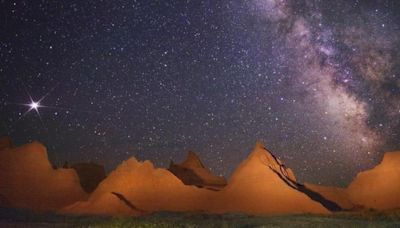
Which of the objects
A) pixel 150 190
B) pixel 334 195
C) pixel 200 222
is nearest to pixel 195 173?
pixel 150 190

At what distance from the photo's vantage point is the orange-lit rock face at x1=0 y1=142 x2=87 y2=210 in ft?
290

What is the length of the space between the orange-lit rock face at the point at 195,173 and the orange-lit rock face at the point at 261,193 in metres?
24.2

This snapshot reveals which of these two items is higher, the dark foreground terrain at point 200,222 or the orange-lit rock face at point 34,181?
the orange-lit rock face at point 34,181

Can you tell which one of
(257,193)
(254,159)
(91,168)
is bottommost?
(257,193)

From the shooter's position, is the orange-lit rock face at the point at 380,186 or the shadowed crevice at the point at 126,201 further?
the orange-lit rock face at the point at 380,186

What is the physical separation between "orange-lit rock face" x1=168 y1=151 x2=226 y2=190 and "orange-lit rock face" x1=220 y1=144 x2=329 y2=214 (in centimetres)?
2416

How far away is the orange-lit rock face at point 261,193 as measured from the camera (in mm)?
78750

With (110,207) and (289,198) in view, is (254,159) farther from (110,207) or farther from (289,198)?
(110,207)

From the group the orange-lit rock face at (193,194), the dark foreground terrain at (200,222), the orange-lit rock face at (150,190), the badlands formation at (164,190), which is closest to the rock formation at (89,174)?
the badlands formation at (164,190)

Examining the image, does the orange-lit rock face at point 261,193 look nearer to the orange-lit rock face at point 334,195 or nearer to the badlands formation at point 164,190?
the badlands formation at point 164,190

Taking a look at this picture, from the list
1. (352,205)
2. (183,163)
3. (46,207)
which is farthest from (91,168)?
(352,205)

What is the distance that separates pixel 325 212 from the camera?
77.2m

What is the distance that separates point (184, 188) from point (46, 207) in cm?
2379

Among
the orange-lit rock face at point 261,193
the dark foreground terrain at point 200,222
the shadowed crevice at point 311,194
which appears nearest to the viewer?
the dark foreground terrain at point 200,222
